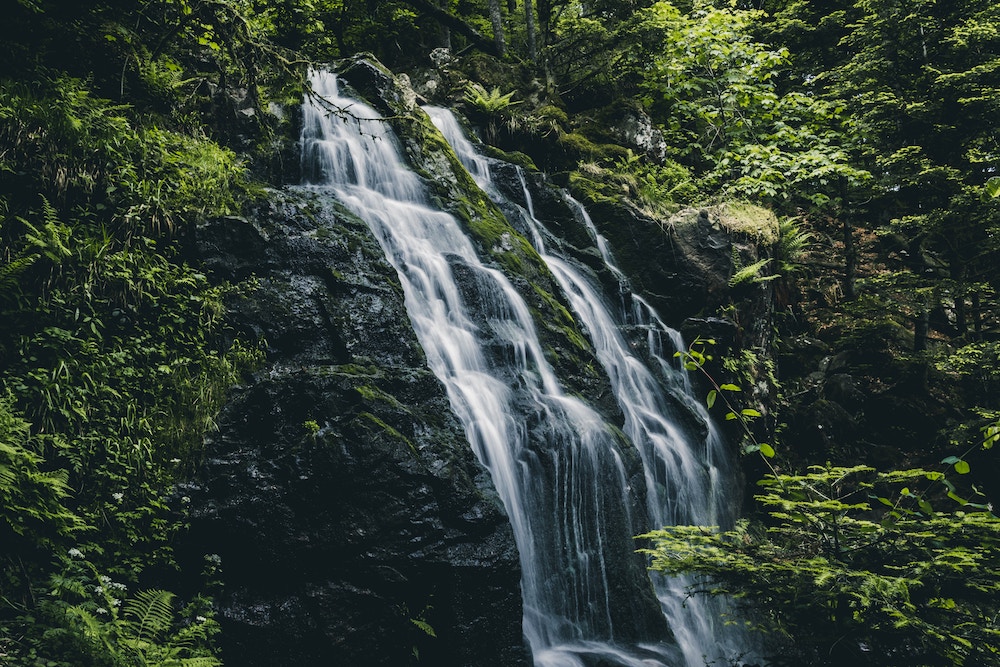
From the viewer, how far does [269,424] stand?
5258 millimetres

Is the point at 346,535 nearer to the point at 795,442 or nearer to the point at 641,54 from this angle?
the point at 795,442

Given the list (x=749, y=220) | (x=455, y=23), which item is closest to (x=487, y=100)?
(x=455, y=23)

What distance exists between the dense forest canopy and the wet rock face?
34cm

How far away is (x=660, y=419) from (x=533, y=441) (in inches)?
125

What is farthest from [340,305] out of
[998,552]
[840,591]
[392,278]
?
[998,552]

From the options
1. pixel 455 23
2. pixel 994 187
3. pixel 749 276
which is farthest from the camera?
pixel 455 23

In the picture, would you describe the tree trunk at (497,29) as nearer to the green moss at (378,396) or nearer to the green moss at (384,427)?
the green moss at (378,396)

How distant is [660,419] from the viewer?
9.13 m

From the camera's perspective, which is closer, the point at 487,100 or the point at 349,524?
the point at 349,524

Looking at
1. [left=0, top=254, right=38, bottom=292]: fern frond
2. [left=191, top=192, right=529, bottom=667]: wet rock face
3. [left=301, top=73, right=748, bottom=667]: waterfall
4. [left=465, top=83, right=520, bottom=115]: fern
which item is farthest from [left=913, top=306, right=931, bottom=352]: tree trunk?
[left=0, top=254, right=38, bottom=292]: fern frond

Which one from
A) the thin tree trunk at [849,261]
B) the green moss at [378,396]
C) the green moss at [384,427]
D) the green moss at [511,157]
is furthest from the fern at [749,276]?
the green moss at [384,427]

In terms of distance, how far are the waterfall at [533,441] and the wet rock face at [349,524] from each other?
2.90ft

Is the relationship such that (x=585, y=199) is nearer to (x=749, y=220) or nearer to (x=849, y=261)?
(x=749, y=220)

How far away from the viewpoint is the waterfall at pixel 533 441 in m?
6.21
